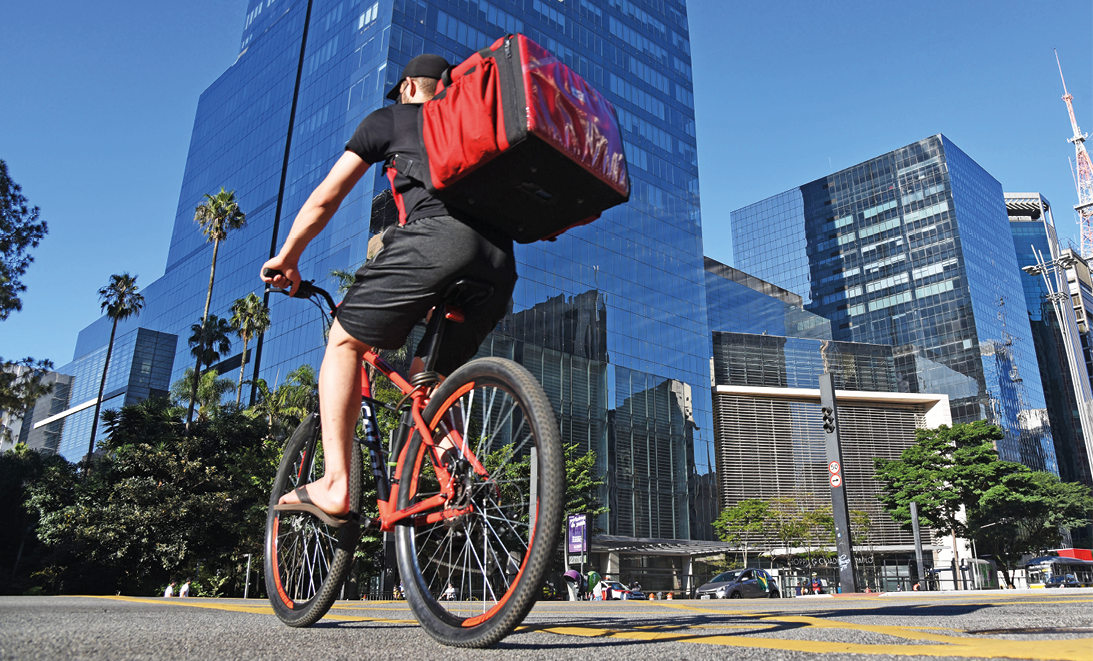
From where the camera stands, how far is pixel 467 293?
227 centimetres

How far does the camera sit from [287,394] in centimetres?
3102

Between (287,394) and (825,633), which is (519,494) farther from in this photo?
(287,394)

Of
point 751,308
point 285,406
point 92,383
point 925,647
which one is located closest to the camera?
point 925,647

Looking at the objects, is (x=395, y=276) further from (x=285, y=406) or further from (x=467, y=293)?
(x=285, y=406)

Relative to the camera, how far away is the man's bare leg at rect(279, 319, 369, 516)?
90.2 inches

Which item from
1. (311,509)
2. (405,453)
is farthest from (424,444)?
(311,509)

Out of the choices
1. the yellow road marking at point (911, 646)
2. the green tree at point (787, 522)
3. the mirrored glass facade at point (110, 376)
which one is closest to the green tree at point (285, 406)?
the yellow road marking at point (911, 646)

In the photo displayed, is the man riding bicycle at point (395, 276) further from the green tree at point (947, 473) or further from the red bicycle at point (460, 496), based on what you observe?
the green tree at point (947, 473)

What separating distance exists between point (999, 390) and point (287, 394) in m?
78.9

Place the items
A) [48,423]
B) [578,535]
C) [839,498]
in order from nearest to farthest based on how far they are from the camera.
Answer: [578,535], [839,498], [48,423]

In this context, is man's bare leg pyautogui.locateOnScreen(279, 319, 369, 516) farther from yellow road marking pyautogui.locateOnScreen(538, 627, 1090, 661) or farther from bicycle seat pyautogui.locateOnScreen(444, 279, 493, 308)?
yellow road marking pyautogui.locateOnScreen(538, 627, 1090, 661)

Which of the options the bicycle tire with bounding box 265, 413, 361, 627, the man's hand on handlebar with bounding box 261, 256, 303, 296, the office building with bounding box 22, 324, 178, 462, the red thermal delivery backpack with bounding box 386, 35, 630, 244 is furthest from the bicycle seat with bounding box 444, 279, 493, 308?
the office building with bounding box 22, 324, 178, 462

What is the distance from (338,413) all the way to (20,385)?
2900cm

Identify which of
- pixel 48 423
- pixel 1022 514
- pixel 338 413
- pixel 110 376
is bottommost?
pixel 338 413
